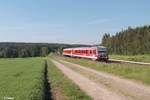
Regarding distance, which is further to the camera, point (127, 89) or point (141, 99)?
point (127, 89)

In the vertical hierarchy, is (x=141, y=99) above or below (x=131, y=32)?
below

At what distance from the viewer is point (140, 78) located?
25.8m

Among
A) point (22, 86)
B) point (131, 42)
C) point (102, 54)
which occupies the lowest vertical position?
point (22, 86)

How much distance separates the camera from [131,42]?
138750 mm

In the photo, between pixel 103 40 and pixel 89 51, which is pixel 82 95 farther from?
pixel 103 40

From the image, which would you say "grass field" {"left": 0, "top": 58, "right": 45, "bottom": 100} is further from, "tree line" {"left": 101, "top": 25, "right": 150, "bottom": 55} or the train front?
"tree line" {"left": 101, "top": 25, "right": 150, "bottom": 55}

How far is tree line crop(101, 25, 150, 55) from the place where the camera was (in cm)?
12432

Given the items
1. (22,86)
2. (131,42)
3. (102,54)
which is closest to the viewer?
(22,86)

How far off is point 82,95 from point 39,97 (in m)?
3.60

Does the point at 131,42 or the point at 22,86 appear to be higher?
the point at 131,42

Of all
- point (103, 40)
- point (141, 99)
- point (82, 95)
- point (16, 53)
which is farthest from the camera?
point (16, 53)

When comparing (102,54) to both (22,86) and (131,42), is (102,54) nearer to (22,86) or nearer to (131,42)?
(22,86)

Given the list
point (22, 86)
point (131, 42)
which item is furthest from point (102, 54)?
point (131, 42)

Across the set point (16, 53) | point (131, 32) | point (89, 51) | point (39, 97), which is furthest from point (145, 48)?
point (39, 97)
